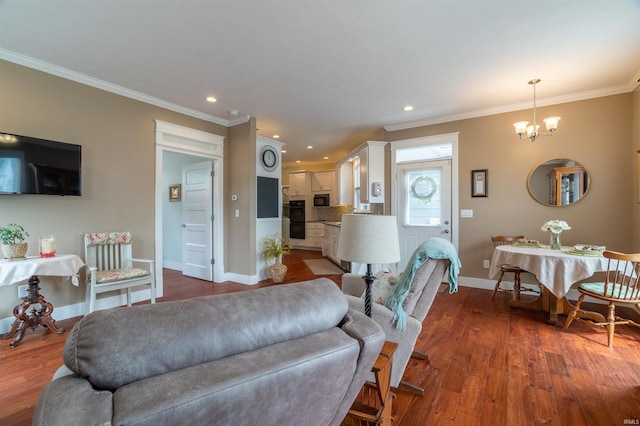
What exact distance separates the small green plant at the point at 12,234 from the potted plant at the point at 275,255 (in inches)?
111

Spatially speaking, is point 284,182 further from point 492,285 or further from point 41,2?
point 41,2

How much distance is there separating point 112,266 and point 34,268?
0.87m

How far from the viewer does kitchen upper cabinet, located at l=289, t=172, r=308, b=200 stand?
27.7 ft

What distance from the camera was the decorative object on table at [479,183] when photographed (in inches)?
165

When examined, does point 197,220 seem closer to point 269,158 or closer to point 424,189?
point 269,158

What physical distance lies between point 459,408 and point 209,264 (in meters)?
4.02

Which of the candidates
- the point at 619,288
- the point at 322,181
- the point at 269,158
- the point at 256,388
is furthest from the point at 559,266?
the point at 322,181

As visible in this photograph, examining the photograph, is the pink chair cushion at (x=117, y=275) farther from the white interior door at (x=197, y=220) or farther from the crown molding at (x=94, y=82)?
the crown molding at (x=94, y=82)

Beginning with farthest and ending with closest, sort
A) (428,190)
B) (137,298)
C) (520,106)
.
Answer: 1. (428,190)
2. (520,106)
3. (137,298)

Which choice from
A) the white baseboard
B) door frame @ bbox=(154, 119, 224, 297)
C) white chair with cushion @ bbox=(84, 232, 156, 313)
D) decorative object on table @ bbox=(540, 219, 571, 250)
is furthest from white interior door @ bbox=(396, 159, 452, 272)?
white chair with cushion @ bbox=(84, 232, 156, 313)

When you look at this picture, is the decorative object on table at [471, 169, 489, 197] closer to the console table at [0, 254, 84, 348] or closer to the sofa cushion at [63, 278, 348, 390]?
the sofa cushion at [63, 278, 348, 390]

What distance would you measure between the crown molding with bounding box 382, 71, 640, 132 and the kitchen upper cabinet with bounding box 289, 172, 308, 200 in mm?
3902

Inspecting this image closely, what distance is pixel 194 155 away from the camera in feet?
14.2

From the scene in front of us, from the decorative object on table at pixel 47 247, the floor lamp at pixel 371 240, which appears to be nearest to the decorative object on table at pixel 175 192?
the decorative object on table at pixel 47 247
